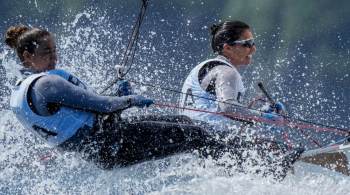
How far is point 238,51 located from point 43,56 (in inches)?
46.1

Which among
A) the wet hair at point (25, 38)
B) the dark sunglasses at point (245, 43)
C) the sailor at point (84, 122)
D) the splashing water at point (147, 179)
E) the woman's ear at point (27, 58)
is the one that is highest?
the dark sunglasses at point (245, 43)

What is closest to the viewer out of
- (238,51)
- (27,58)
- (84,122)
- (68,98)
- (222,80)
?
(68,98)

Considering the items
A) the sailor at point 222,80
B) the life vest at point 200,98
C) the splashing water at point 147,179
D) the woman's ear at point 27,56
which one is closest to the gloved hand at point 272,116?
the sailor at point 222,80

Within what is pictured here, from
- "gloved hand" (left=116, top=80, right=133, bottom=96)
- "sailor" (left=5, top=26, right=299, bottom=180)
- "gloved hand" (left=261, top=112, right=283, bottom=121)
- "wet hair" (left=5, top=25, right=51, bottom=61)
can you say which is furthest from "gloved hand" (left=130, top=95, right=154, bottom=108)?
"gloved hand" (left=261, top=112, right=283, bottom=121)

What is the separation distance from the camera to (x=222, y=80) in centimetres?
366

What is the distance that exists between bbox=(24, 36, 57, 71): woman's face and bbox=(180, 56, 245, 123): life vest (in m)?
0.79

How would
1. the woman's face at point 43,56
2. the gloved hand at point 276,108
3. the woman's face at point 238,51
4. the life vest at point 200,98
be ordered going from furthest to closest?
1. the gloved hand at point 276,108
2. the woman's face at point 238,51
3. the life vest at point 200,98
4. the woman's face at point 43,56

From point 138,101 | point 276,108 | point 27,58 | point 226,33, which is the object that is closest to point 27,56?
point 27,58

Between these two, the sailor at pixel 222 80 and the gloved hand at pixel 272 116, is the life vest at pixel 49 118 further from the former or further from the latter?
the gloved hand at pixel 272 116

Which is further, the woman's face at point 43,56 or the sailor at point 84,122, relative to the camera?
the woman's face at point 43,56

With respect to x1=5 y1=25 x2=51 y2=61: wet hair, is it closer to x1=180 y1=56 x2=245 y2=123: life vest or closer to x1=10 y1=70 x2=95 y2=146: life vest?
x1=10 y1=70 x2=95 y2=146: life vest

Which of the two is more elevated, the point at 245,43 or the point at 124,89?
the point at 245,43

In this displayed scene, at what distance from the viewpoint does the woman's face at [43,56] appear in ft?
11.4

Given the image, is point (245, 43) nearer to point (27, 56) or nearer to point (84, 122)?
point (84, 122)
